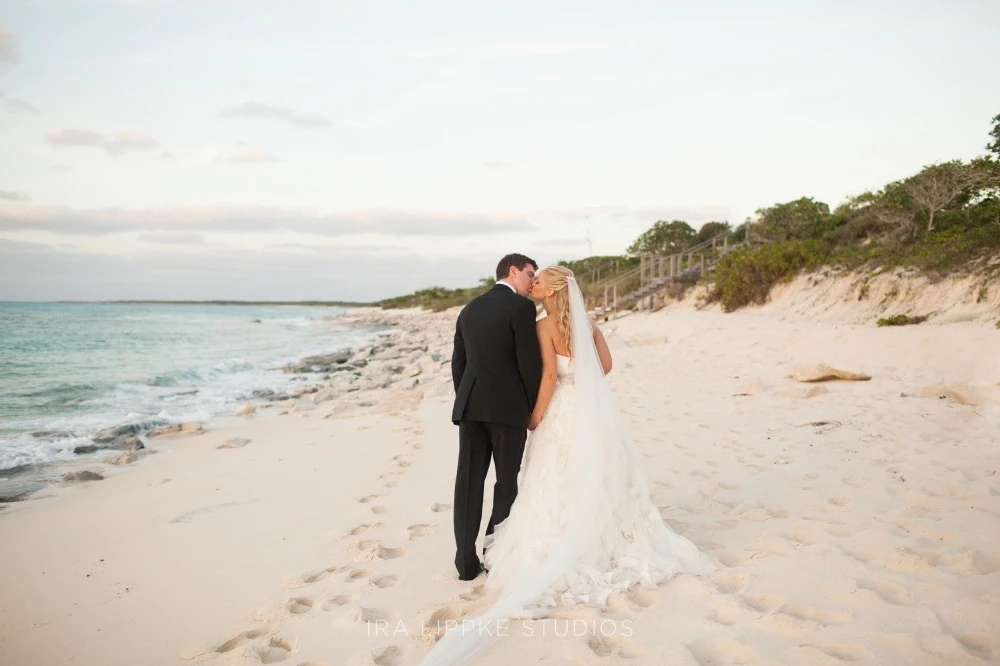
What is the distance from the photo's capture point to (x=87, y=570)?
4.53m

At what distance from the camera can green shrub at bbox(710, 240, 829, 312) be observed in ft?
67.2

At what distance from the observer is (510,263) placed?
3916mm

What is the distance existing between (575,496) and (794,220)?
27268mm

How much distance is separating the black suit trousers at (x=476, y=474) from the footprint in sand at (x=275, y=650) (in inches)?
43.8

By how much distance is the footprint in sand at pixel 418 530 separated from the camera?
462 cm

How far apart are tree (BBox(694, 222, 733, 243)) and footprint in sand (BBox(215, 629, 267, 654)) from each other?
4129cm

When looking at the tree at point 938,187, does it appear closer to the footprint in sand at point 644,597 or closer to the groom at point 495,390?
the groom at point 495,390

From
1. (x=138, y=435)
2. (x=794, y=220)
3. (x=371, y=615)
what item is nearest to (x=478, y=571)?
(x=371, y=615)

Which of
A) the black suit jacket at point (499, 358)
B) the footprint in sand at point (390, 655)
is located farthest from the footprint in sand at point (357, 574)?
the black suit jacket at point (499, 358)

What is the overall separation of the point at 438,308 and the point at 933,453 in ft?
198

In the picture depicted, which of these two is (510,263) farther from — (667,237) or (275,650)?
(667,237)

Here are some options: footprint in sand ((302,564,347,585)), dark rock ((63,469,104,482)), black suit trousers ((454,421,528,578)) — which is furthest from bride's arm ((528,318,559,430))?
dark rock ((63,469,104,482))

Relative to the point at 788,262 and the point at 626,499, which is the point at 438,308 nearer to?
the point at 788,262

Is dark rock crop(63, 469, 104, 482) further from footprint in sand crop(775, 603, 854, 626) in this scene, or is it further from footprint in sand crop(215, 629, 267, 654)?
footprint in sand crop(775, 603, 854, 626)
